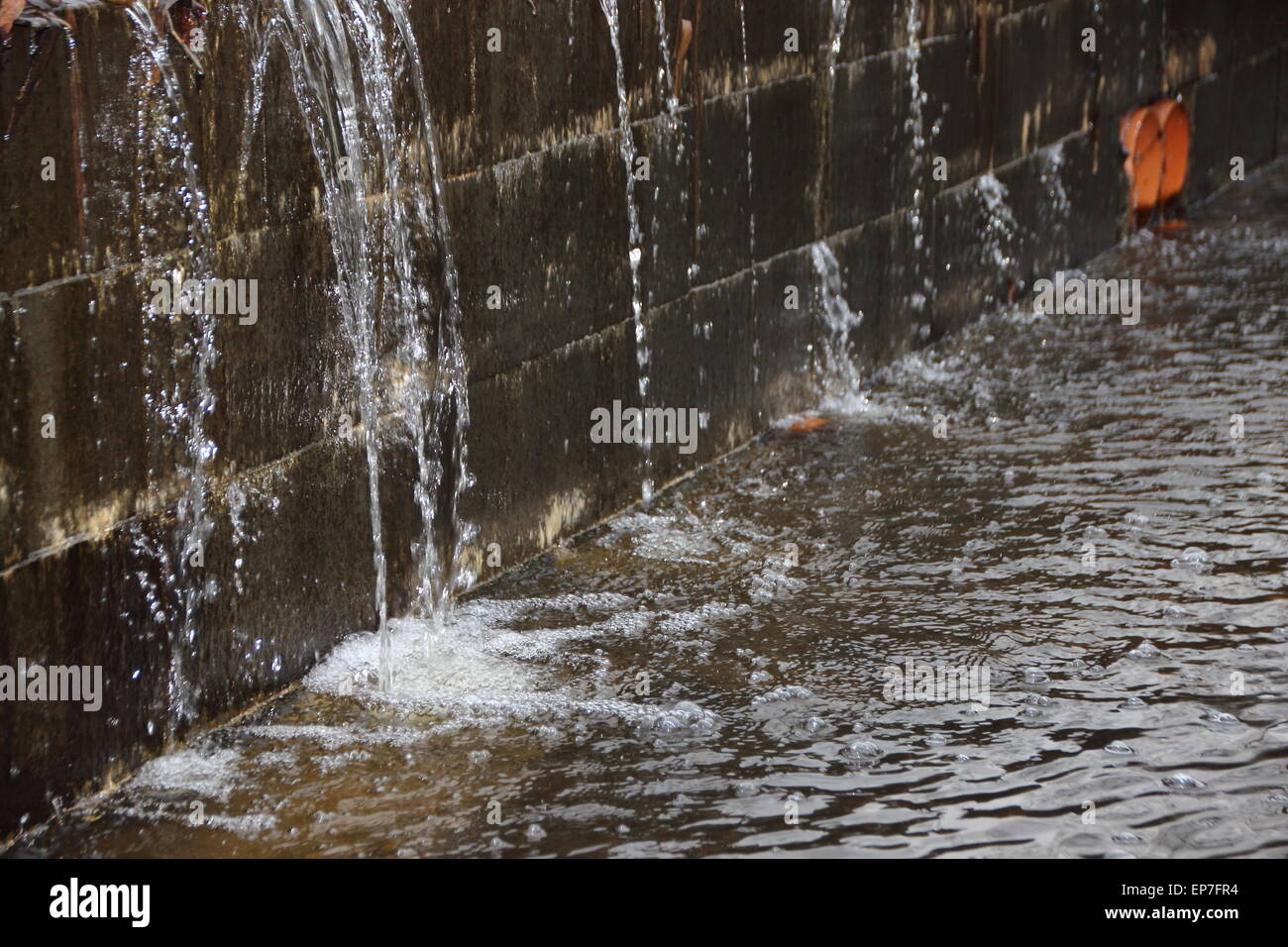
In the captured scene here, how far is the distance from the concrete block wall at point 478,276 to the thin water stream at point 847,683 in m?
→ 0.26

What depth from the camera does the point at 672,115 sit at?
6410 mm

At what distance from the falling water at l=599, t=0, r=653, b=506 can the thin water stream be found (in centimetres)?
20

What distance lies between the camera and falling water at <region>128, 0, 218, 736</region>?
14.4 ft

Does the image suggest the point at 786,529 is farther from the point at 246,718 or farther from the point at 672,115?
the point at 246,718

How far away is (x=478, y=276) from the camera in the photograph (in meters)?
5.53

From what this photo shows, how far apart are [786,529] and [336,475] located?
71.9 inches

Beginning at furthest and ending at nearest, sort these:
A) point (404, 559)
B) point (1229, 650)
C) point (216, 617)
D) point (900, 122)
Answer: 1. point (900, 122)
2. point (404, 559)
3. point (1229, 650)
4. point (216, 617)

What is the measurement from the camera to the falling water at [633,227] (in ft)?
20.0

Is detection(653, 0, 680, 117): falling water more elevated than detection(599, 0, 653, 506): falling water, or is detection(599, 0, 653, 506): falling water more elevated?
detection(653, 0, 680, 117): falling water

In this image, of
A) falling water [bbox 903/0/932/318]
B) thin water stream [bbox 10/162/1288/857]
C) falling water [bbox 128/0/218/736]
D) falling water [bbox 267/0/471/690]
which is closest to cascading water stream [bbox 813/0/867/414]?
thin water stream [bbox 10/162/1288/857]

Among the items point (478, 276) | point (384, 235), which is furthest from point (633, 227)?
point (384, 235)

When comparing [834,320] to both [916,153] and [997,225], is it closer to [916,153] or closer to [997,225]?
[916,153]

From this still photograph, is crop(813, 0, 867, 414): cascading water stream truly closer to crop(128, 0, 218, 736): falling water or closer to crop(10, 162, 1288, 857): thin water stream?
crop(10, 162, 1288, 857): thin water stream
